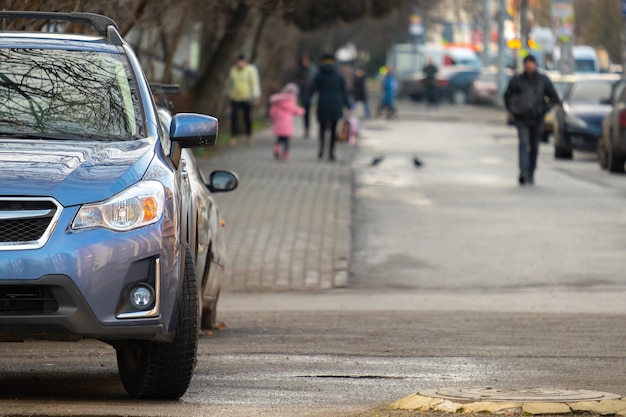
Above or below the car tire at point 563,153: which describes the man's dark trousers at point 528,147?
above

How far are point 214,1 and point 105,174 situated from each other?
12.8 meters

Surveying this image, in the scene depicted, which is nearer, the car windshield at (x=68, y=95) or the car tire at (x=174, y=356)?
the car tire at (x=174, y=356)

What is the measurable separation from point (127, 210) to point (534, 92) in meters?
16.8

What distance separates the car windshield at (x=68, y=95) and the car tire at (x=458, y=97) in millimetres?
62144

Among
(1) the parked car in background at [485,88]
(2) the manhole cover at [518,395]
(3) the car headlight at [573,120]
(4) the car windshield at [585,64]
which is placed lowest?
(1) the parked car in background at [485,88]

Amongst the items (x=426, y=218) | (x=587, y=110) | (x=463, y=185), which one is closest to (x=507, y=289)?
(x=426, y=218)

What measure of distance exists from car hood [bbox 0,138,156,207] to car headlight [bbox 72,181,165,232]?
4 centimetres

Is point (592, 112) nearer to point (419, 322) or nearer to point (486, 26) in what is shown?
point (419, 322)

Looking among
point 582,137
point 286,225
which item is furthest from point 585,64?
point 286,225

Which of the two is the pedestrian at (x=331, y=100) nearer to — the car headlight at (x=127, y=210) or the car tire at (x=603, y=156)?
the car tire at (x=603, y=156)

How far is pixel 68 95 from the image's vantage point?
762cm

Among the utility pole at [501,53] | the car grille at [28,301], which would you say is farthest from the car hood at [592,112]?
the utility pole at [501,53]

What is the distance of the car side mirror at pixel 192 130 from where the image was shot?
7.46 m

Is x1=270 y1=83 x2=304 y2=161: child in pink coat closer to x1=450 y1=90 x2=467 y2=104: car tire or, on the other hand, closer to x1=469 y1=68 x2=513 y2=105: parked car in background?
x1=469 y1=68 x2=513 y2=105: parked car in background
